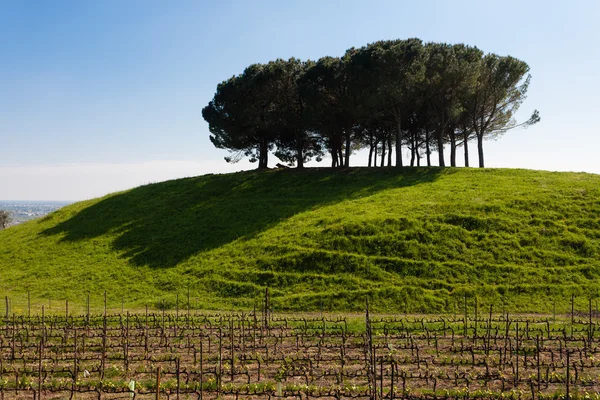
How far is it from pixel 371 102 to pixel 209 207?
22598mm

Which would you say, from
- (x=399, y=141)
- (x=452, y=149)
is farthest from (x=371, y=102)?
(x=452, y=149)

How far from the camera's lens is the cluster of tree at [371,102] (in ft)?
198

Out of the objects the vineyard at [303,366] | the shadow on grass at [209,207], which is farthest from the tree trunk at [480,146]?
the vineyard at [303,366]

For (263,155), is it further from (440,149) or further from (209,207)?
(440,149)

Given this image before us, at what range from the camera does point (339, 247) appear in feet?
131

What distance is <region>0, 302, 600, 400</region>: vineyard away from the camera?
1509 cm

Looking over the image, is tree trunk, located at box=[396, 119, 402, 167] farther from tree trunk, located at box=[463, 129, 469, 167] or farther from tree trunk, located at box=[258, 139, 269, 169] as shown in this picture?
tree trunk, located at box=[258, 139, 269, 169]

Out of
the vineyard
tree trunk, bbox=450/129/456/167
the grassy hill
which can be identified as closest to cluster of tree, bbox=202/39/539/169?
tree trunk, bbox=450/129/456/167

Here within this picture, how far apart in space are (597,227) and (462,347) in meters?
28.0

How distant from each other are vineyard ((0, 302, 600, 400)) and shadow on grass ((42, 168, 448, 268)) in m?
20.6

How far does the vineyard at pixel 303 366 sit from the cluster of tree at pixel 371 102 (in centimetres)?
4055

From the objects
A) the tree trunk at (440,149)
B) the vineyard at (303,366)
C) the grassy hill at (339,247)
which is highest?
the tree trunk at (440,149)

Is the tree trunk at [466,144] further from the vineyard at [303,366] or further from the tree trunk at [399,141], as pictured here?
the vineyard at [303,366]

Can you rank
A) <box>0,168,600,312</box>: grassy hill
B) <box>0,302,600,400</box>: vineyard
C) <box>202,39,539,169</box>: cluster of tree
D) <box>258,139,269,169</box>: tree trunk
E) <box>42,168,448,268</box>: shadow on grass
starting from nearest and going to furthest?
<box>0,302,600,400</box>: vineyard < <box>0,168,600,312</box>: grassy hill < <box>42,168,448,268</box>: shadow on grass < <box>202,39,539,169</box>: cluster of tree < <box>258,139,269,169</box>: tree trunk
